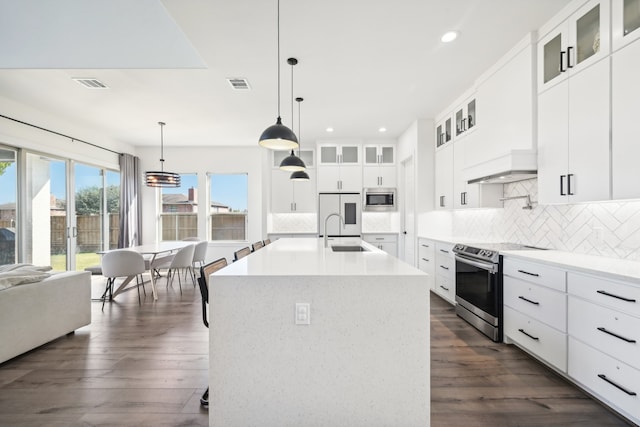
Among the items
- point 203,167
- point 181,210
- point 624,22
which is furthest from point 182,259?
point 624,22

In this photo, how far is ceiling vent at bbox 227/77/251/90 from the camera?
11.7 feet

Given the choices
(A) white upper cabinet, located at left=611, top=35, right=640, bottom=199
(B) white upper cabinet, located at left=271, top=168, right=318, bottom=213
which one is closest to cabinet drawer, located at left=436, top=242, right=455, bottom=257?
(A) white upper cabinet, located at left=611, top=35, right=640, bottom=199

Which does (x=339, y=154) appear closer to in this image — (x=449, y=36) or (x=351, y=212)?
(x=351, y=212)

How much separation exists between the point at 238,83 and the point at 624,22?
3.46 metres

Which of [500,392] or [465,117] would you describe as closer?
[500,392]

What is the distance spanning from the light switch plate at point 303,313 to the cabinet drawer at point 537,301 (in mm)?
1818

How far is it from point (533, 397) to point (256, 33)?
350 cm

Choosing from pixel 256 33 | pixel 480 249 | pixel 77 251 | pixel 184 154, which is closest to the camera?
pixel 256 33

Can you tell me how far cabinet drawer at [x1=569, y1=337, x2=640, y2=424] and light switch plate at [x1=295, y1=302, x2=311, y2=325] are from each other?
1.78 metres

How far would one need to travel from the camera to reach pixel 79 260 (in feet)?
17.9

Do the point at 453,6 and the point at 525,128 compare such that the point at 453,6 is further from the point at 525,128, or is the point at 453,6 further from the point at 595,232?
the point at 595,232

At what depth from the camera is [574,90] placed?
2297mm

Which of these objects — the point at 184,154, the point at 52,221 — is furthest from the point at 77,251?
the point at 184,154

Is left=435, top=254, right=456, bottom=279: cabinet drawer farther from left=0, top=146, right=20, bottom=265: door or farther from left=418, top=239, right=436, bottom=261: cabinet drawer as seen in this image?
left=0, top=146, right=20, bottom=265: door
